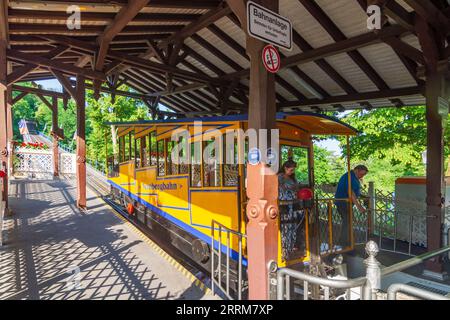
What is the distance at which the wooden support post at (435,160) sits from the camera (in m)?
5.95

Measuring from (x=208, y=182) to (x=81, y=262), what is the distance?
2.50 metres

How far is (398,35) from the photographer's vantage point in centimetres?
670

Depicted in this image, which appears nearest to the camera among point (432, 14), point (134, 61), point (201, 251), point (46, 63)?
point (432, 14)

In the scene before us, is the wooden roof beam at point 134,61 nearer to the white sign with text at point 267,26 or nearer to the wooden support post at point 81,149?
the wooden support post at point 81,149

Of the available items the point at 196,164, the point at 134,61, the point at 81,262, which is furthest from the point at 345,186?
the point at 134,61

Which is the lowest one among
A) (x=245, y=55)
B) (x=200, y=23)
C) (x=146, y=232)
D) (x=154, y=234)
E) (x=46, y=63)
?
(x=154, y=234)

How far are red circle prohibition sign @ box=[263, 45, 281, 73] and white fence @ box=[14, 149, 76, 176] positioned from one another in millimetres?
18496

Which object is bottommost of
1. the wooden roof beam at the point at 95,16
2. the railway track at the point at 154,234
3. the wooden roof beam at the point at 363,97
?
the railway track at the point at 154,234

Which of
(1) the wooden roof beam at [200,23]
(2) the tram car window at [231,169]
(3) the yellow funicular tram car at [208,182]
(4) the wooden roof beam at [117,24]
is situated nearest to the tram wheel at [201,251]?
(3) the yellow funicular tram car at [208,182]

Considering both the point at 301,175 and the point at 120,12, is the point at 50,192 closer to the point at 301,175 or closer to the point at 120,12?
the point at 120,12

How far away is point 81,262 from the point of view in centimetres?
525

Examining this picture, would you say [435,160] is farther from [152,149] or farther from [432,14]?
[152,149]

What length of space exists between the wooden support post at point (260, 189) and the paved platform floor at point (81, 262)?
1.22 m

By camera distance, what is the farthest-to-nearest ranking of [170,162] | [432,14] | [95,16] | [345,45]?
[345,45] → [95,16] → [170,162] → [432,14]
